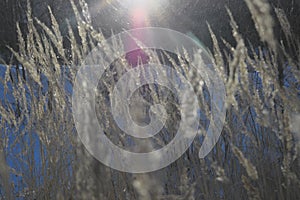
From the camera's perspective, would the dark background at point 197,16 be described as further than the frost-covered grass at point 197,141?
Yes

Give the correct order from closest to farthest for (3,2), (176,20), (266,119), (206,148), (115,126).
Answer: (266,119), (115,126), (206,148), (176,20), (3,2)

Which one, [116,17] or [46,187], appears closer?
[46,187]

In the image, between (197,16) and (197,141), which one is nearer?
(197,141)

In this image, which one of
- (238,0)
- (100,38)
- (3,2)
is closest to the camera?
(100,38)

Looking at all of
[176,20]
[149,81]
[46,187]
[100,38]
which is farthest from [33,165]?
[176,20]

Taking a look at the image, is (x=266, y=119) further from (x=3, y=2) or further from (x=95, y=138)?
(x=3, y=2)

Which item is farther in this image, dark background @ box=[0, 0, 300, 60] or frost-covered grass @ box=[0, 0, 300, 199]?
dark background @ box=[0, 0, 300, 60]

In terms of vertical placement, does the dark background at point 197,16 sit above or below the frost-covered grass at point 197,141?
above

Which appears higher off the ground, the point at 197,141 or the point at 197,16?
the point at 197,16

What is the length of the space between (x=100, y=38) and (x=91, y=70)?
0.36m

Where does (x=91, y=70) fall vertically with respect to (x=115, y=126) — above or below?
above

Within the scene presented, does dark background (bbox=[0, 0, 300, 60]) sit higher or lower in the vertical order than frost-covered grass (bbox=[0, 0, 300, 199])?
higher

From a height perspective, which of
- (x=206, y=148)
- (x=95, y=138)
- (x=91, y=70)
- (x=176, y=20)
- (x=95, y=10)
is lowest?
(x=95, y=138)

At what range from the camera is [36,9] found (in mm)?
6465
